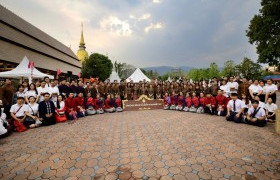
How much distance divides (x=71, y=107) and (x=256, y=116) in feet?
29.1

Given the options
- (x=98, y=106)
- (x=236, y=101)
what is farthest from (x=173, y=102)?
(x=98, y=106)

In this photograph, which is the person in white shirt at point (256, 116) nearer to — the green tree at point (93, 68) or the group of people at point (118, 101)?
the group of people at point (118, 101)

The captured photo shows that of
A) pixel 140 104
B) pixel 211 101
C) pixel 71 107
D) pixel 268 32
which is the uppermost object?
pixel 268 32

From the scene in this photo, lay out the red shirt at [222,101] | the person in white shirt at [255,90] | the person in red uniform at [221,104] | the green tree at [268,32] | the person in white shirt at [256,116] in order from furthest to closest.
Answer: the green tree at [268,32] → the red shirt at [222,101] → the person in red uniform at [221,104] → the person in white shirt at [255,90] → the person in white shirt at [256,116]

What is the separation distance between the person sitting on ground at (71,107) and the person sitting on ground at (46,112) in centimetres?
103

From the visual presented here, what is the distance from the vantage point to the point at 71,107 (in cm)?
866

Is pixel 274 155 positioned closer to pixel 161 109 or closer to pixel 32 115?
pixel 161 109

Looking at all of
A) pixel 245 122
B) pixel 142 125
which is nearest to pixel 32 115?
pixel 142 125

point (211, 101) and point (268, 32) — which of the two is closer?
point (211, 101)

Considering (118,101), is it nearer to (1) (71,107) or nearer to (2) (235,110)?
(1) (71,107)

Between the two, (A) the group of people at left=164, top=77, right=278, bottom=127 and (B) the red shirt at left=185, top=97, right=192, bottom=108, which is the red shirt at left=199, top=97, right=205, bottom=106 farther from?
(B) the red shirt at left=185, top=97, right=192, bottom=108

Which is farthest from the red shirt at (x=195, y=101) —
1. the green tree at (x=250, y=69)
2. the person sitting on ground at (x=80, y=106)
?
the green tree at (x=250, y=69)

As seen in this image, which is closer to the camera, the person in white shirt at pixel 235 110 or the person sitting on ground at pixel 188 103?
the person in white shirt at pixel 235 110

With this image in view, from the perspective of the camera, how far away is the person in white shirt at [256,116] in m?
6.47
